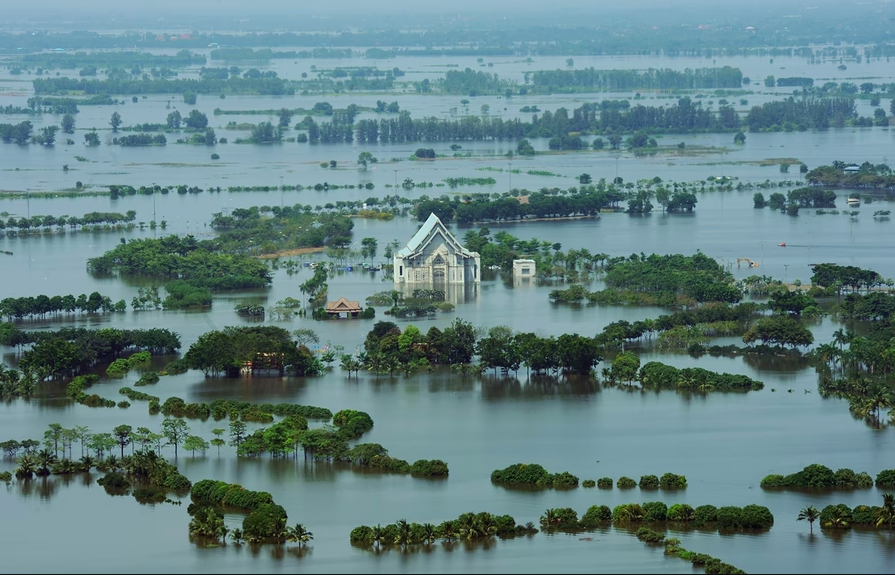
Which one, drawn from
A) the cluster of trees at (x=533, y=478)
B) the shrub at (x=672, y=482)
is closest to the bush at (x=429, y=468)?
the cluster of trees at (x=533, y=478)

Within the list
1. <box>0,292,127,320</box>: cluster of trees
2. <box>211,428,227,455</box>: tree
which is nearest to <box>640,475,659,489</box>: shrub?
<box>211,428,227,455</box>: tree

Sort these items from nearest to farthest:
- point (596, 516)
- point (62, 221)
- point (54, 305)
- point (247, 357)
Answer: point (596, 516)
point (247, 357)
point (54, 305)
point (62, 221)

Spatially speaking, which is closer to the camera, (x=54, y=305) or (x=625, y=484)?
(x=625, y=484)

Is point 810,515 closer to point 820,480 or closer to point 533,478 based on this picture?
→ point 820,480

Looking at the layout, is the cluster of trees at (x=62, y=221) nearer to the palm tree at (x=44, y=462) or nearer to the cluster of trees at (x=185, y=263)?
the cluster of trees at (x=185, y=263)

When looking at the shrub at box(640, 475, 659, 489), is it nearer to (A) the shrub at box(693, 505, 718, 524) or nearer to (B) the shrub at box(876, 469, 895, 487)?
(A) the shrub at box(693, 505, 718, 524)

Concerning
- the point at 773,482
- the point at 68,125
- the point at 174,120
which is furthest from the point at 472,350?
the point at 174,120
